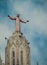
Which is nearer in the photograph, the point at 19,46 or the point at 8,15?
the point at 8,15

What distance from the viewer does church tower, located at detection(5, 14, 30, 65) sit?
27.0 feet

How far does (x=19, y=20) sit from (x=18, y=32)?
0.32 m

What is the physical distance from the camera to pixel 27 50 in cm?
830

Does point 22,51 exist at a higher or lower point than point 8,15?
lower

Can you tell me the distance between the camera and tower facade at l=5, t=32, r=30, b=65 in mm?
8234

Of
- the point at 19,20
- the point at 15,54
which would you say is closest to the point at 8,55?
the point at 15,54

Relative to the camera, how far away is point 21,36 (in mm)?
8242

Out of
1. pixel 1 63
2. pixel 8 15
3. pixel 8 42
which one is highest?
pixel 8 15

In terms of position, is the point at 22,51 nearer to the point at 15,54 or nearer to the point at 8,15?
the point at 15,54

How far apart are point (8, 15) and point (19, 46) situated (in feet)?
4.15

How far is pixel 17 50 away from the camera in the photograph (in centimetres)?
859

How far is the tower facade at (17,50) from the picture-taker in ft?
27.0

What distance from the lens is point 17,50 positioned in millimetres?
8586

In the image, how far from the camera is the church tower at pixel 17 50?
324 inches
